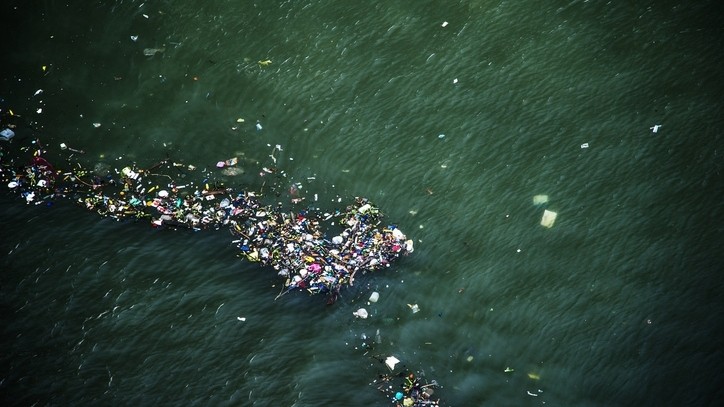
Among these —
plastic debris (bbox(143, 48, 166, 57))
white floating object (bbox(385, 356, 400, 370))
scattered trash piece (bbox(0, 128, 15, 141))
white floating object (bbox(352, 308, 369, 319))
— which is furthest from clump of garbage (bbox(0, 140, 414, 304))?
plastic debris (bbox(143, 48, 166, 57))

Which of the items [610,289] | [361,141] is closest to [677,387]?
[610,289]

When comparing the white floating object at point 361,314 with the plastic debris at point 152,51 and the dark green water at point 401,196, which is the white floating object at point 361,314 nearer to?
the dark green water at point 401,196

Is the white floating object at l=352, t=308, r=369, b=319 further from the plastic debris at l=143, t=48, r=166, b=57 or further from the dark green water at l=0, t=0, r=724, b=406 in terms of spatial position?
the plastic debris at l=143, t=48, r=166, b=57

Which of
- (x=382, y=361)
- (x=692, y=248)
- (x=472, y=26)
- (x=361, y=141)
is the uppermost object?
(x=472, y=26)

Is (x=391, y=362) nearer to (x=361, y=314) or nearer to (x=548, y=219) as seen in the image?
(x=361, y=314)

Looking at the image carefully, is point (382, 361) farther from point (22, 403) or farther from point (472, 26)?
point (472, 26)

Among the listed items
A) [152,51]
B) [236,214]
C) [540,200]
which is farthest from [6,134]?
[540,200]
